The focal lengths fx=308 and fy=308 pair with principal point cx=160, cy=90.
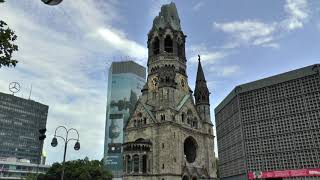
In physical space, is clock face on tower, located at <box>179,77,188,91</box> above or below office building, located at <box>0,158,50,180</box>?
above

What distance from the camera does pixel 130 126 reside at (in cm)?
6619

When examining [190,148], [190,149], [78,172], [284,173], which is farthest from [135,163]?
[284,173]

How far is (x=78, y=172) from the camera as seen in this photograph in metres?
68.3

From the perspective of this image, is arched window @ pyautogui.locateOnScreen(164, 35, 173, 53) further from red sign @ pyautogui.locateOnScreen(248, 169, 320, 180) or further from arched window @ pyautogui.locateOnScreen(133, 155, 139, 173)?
red sign @ pyautogui.locateOnScreen(248, 169, 320, 180)

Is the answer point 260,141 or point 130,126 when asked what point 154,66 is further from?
point 260,141

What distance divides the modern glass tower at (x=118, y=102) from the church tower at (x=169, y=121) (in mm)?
70262

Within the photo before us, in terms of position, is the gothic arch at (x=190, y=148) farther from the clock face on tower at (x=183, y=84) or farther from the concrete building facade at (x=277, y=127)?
the clock face on tower at (x=183, y=84)

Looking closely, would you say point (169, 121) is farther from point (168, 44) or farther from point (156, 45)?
point (156, 45)

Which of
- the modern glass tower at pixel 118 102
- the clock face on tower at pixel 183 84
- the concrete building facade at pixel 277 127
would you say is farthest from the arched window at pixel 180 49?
the modern glass tower at pixel 118 102

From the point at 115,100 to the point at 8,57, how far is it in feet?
436

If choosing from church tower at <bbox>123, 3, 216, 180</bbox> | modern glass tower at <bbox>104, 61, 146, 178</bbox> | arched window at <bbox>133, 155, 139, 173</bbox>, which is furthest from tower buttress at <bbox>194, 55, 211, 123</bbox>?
modern glass tower at <bbox>104, 61, 146, 178</bbox>

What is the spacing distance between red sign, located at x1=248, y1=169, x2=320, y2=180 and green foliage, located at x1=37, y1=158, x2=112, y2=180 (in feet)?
114

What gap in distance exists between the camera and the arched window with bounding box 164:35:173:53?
71.9 metres

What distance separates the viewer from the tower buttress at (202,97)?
71188 millimetres
